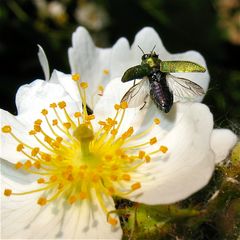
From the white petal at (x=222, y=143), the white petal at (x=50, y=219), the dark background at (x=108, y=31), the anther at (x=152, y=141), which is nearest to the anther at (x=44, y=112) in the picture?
the white petal at (x=50, y=219)

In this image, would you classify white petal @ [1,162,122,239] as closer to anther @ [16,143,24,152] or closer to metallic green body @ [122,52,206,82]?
anther @ [16,143,24,152]

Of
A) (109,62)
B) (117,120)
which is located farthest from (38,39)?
(117,120)

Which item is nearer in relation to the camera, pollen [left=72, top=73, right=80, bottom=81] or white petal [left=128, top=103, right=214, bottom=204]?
white petal [left=128, top=103, right=214, bottom=204]

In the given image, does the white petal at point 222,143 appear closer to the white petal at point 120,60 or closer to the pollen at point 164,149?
the pollen at point 164,149

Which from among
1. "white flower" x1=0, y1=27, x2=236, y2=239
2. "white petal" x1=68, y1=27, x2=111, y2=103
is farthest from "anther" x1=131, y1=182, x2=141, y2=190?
"white petal" x1=68, y1=27, x2=111, y2=103

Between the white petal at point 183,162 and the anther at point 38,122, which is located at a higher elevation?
the anther at point 38,122

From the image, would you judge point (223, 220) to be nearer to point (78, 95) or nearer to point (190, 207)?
point (190, 207)

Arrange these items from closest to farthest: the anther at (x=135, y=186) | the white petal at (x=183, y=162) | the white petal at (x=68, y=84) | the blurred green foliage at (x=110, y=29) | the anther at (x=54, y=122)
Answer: the white petal at (x=183, y=162)
the anther at (x=135, y=186)
the anther at (x=54, y=122)
the white petal at (x=68, y=84)
the blurred green foliage at (x=110, y=29)
